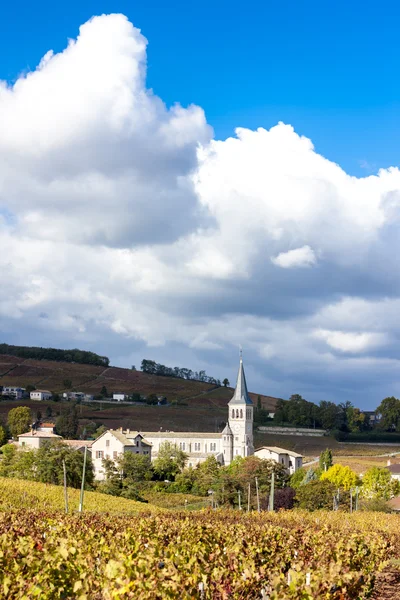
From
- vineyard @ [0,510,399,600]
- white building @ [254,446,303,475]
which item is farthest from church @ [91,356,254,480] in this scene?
vineyard @ [0,510,399,600]

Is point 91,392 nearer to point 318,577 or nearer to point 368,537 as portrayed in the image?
point 368,537

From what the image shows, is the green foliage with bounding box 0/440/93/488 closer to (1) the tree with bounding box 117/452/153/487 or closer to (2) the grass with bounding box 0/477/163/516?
(2) the grass with bounding box 0/477/163/516

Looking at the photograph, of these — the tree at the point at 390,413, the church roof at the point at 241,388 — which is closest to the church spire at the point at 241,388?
the church roof at the point at 241,388

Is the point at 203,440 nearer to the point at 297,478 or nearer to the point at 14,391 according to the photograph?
the point at 297,478

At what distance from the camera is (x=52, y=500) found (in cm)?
5453

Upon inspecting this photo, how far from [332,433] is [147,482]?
77.8m

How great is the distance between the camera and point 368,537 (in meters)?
31.2

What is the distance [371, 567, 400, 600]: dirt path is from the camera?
21719 millimetres

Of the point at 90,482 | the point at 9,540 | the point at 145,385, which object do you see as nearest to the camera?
the point at 9,540

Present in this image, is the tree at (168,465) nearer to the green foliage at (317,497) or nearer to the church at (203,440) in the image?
the church at (203,440)

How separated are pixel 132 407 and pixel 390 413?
213 ft

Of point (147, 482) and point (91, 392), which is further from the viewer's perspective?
point (91, 392)

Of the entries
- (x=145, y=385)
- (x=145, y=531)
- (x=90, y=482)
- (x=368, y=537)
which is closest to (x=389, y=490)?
(x=90, y=482)

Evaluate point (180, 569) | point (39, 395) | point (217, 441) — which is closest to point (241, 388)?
point (217, 441)
